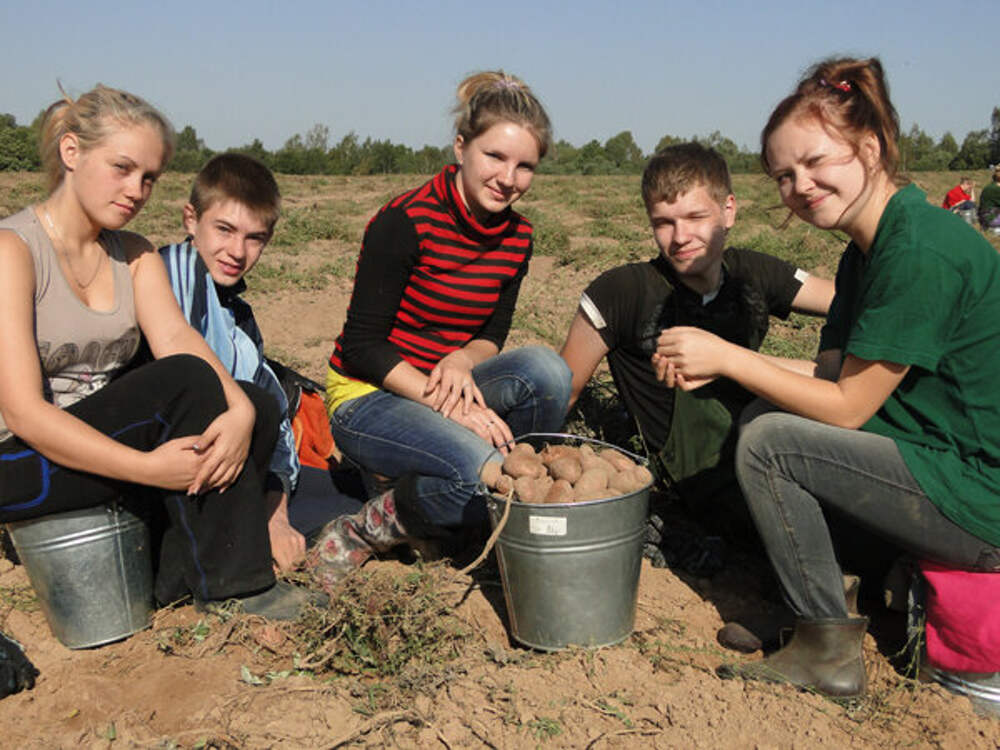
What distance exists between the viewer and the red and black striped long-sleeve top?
109 inches

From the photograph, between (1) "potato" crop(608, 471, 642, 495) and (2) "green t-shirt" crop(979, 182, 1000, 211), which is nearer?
(1) "potato" crop(608, 471, 642, 495)

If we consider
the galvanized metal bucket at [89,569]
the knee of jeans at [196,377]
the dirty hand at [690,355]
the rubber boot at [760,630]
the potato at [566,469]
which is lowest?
the rubber boot at [760,630]

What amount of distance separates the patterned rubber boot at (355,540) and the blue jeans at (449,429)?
118 millimetres

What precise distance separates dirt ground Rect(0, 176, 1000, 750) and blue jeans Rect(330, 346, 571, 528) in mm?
239

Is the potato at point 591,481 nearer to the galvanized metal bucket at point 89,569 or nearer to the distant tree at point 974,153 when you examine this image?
the galvanized metal bucket at point 89,569

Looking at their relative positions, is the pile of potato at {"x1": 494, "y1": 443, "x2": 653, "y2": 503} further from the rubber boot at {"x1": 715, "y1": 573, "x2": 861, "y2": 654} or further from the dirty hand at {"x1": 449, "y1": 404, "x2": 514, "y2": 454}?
the rubber boot at {"x1": 715, "y1": 573, "x2": 861, "y2": 654}

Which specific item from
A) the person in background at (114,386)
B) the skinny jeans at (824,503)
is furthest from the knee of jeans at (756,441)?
the person in background at (114,386)

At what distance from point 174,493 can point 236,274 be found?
2.98ft

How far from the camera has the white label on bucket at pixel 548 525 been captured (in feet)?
6.97

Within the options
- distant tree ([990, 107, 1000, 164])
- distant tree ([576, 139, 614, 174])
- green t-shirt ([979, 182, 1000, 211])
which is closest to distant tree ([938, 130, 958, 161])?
distant tree ([990, 107, 1000, 164])

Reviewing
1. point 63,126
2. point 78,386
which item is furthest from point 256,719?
point 63,126

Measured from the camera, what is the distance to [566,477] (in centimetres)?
226

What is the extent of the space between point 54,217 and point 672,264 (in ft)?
5.95

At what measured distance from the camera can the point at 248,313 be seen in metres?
3.12
